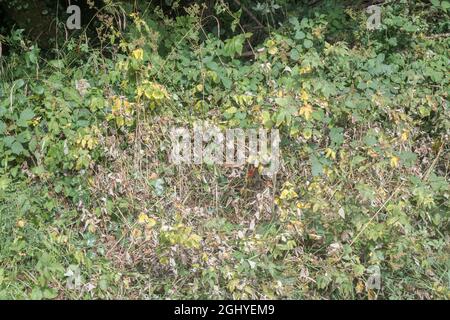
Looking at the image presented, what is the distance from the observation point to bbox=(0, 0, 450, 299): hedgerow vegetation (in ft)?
13.3

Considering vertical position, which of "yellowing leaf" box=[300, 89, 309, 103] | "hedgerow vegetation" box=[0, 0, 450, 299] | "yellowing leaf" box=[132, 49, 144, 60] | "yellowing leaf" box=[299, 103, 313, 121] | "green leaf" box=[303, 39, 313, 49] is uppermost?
"yellowing leaf" box=[132, 49, 144, 60]

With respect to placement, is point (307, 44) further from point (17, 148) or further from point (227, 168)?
point (17, 148)

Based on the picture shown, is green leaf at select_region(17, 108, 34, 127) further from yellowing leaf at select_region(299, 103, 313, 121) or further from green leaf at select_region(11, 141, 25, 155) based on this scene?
yellowing leaf at select_region(299, 103, 313, 121)

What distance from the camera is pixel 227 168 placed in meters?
4.64

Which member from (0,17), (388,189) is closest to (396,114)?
(388,189)

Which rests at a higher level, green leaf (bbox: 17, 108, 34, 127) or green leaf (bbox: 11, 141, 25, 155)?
green leaf (bbox: 17, 108, 34, 127)

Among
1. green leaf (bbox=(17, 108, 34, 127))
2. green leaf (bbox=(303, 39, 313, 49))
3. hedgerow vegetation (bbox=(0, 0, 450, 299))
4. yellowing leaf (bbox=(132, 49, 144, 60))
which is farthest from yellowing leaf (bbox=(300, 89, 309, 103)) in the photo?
green leaf (bbox=(17, 108, 34, 127))

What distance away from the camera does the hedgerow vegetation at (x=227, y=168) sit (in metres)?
4.04

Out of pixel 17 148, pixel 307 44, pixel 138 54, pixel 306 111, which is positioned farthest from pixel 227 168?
pixel 17 148

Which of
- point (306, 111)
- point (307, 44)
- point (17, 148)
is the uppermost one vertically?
point (307, 44)

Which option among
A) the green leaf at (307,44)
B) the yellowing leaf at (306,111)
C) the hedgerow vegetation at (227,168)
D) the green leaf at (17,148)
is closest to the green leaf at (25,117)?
the hedgerow vegetation at (227,168)

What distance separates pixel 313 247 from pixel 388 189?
681 mm

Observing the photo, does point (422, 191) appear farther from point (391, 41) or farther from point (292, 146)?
point (391, 41)
